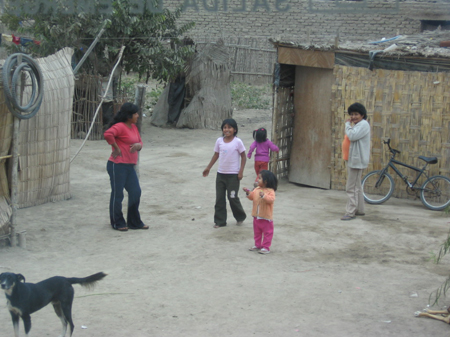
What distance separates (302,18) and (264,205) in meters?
17.2

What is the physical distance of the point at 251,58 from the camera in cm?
2197

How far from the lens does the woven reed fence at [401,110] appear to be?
8.31m

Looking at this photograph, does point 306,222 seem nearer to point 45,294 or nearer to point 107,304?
point 107,304

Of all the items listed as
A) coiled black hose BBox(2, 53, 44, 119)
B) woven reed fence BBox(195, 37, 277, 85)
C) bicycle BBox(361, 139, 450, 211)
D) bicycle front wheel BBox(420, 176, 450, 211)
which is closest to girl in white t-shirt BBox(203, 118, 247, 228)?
coiled black hose BBox(2, 53, 44, 119)

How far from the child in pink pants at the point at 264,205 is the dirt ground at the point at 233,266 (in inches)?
9.1

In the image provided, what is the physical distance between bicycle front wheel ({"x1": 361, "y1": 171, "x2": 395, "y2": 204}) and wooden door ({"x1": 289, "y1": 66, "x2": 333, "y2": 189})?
789 mm

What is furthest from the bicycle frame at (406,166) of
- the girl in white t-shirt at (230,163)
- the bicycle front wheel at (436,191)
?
the girl in white t-shirt at (230,163)

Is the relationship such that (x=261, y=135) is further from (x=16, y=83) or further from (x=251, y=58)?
(x=251, y=58)

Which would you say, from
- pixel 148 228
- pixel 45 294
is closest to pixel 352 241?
pixel 148 228

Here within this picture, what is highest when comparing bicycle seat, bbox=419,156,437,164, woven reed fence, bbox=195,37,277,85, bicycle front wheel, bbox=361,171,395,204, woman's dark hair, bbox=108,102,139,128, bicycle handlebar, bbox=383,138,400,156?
woven reed fence, bbox=195,37,277,85

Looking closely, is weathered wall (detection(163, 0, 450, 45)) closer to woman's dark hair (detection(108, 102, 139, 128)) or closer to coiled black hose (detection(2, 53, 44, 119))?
woman's dark hair (detection(108, 102, 139, 128))

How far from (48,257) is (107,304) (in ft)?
5.04

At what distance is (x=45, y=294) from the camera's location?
3.61 metres

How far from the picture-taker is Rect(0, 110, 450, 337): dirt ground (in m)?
4.24
